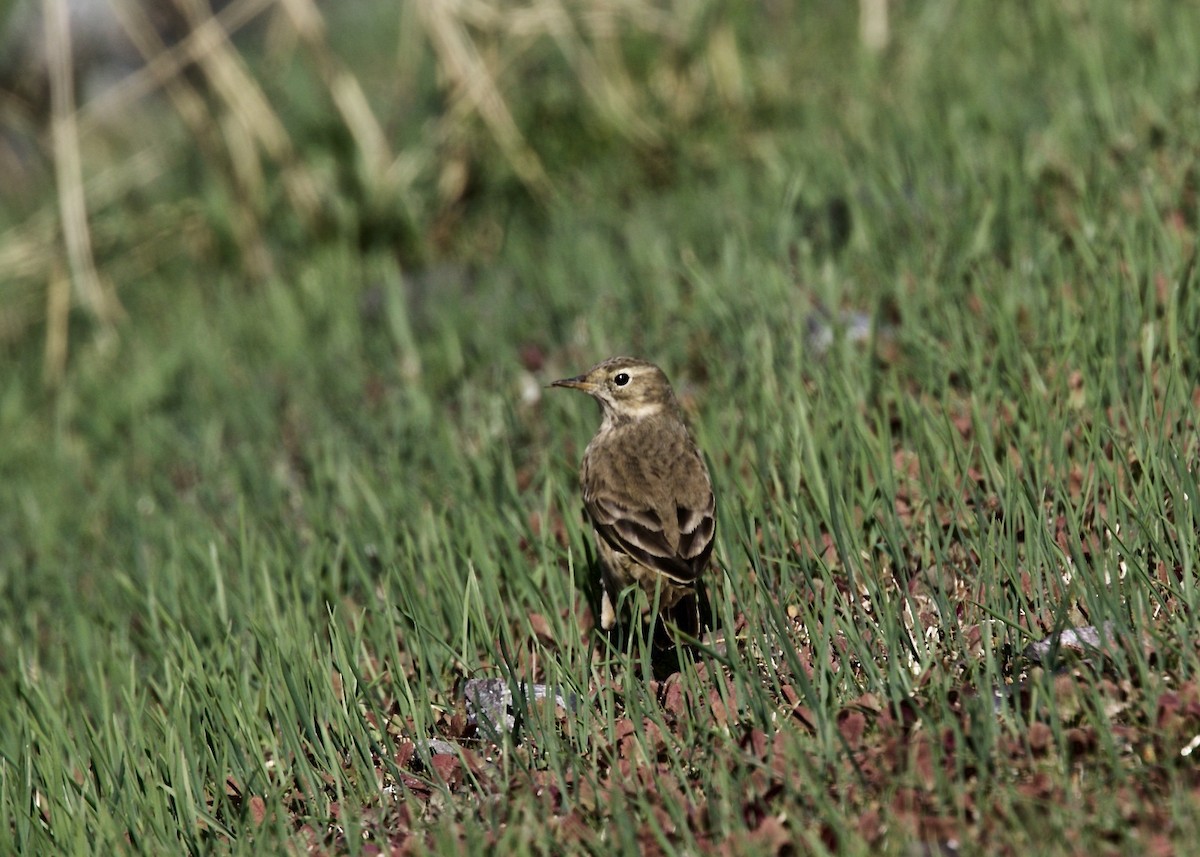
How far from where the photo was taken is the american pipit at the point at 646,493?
4.91m

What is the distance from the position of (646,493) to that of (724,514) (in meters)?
0.30

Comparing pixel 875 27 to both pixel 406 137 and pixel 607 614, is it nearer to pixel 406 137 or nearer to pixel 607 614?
pixel 406 137

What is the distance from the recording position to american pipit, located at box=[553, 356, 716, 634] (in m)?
4.91

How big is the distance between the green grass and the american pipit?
17cm

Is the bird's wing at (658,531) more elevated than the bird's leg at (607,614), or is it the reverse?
the bird's wing at (658,531)

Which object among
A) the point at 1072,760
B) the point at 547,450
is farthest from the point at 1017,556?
the point at 547,450

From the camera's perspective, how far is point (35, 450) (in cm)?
896

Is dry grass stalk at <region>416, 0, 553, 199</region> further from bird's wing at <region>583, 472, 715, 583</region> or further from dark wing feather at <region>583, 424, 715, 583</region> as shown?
bird's wing at <region>583, 472, 715, 583</region>

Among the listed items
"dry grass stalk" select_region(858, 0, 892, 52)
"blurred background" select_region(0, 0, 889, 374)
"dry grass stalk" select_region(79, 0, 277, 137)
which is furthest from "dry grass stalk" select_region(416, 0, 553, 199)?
"dry grass stalk" select_region(858, 0, 892, 52)

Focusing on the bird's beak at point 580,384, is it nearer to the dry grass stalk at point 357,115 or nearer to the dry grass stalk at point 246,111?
the dry grass stalk at point 357,115

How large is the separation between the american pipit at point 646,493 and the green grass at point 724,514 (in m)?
0.17

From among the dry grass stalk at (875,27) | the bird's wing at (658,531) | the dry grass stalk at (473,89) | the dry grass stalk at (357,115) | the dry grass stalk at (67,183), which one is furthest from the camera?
the dry grass stalk at (875,27)

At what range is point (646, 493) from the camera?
17.0 feet

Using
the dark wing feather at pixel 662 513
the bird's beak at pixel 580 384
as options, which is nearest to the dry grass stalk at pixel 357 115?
the bird's beak at pixel 580 384
